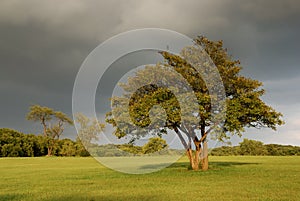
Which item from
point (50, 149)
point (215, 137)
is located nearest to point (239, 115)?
point (215, 137)

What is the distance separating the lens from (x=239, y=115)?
113ft

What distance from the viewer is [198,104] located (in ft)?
Result: 111

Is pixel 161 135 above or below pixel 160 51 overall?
below

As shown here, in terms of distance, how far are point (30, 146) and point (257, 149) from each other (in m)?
81.0

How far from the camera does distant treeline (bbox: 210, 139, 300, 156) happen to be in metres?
120

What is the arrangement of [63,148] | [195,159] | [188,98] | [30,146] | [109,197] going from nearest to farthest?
[109,197]
[188,98]
[195,159]
[30,146]
[63,148]

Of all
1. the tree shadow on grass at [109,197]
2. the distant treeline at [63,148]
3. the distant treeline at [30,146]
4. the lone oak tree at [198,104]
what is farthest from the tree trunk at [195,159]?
the distant treeline at [30,146]

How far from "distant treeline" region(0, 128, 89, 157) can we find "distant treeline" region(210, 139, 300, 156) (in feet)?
165

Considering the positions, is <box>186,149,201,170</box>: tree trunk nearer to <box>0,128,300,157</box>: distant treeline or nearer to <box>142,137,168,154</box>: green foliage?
<box>142,137,168,154</box>: green foliage

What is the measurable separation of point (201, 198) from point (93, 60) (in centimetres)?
1913

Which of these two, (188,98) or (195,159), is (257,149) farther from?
(188,98)

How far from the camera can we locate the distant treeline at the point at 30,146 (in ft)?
386

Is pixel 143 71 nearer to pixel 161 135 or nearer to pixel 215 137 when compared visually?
pixel 161 135

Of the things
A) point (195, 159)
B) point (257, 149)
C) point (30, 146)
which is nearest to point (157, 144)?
point (195, 159)
